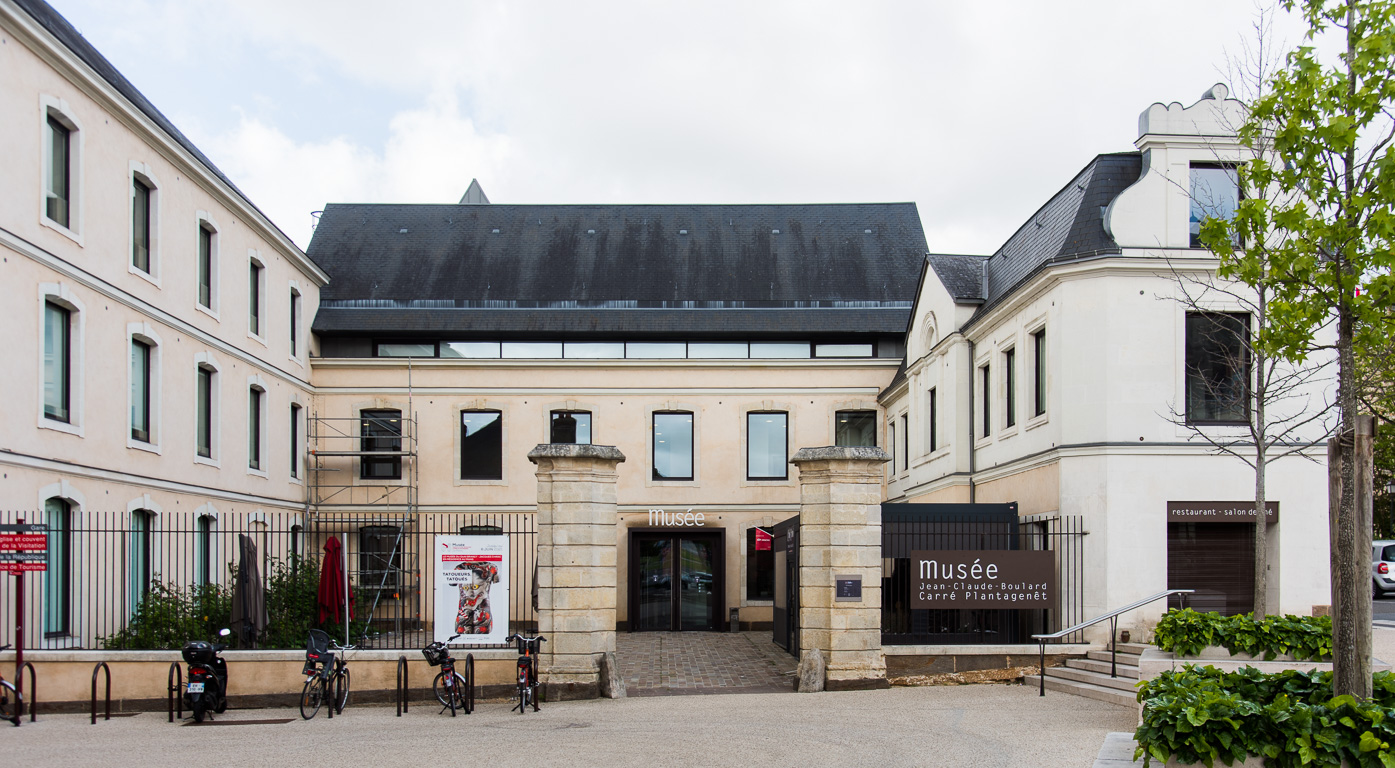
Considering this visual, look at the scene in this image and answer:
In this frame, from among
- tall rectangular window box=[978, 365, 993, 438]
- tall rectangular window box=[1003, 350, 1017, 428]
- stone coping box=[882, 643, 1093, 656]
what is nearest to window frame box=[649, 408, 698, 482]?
tall rectangular window box=[978, 365, 993, 438]

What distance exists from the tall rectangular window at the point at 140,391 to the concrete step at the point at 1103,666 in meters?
15.2

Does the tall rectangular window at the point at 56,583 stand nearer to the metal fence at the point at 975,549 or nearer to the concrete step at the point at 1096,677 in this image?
the metal fence at the point at 975,549

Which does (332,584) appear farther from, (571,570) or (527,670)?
(527,670)

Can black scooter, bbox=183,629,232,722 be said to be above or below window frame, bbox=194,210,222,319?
below

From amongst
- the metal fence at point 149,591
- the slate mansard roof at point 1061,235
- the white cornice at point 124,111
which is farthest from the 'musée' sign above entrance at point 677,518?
the white cornice at point 124,111

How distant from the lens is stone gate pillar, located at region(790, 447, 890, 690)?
48.5 ft

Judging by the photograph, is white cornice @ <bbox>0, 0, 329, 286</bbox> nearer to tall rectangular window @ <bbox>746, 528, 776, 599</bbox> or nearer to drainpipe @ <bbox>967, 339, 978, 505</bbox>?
tall rectangular window @ <bbox>746, 528, 776, 599</bbox>

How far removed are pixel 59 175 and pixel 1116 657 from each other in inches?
647

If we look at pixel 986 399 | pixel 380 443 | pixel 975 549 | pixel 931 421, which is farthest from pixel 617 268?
pixel 975 549

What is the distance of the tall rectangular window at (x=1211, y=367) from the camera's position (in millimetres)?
16688

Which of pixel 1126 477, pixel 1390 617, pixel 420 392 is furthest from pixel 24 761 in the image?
pixel 1390 617

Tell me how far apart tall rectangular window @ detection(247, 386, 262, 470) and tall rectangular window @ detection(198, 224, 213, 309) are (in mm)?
2932

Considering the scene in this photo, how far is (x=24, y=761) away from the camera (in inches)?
420

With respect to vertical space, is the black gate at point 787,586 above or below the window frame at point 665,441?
below
